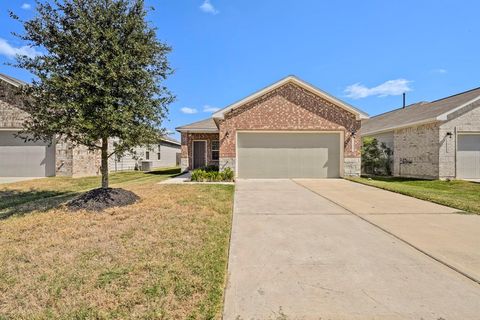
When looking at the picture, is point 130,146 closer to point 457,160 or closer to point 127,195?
point 127,195

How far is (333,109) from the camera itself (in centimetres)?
1389

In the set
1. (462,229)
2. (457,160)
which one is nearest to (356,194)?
(462,229)

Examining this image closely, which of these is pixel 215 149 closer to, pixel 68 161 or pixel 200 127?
pixel 200 127

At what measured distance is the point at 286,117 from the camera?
1380cm

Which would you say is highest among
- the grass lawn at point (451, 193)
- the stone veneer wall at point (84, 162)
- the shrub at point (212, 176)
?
the stone veneer wall at point (84, 162)

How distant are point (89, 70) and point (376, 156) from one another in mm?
17868

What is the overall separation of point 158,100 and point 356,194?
7355 mm

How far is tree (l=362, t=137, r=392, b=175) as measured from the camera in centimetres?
1775

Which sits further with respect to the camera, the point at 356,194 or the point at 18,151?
the point at 18,151

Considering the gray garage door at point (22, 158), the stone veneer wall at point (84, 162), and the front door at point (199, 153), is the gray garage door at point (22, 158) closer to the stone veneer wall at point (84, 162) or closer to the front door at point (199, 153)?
the stone veneer wall at point (84, 162)

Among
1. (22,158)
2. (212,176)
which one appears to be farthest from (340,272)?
(22,158)

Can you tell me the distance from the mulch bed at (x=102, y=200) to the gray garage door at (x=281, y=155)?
7552mm

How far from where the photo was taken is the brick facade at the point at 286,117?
45.3 ft

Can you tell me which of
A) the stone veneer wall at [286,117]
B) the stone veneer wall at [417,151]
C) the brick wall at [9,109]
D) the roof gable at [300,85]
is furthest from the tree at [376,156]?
the brick wall at [9,109]
